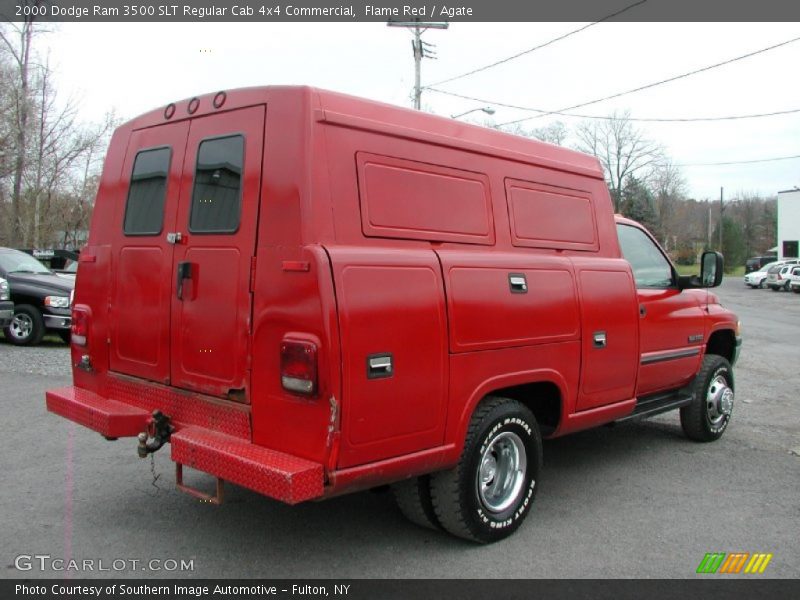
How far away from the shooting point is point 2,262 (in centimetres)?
1281

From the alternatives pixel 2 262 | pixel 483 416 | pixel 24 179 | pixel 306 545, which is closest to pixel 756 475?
pixel 483 416

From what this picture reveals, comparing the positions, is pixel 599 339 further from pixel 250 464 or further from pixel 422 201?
pixel 250 464

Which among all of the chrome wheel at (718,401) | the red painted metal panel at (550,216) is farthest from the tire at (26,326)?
the chrome wheel at (718,401)

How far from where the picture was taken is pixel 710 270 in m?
6.29

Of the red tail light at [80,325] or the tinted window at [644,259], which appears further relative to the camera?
the tinted window at [644,259]

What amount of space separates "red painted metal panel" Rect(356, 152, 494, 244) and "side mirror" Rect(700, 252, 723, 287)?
278cm

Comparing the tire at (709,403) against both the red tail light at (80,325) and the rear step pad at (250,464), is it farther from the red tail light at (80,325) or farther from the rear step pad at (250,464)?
the red tail light at (80,325)

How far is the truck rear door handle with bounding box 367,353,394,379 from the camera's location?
11.4 ft

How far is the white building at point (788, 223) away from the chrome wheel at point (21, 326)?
64.7 meters

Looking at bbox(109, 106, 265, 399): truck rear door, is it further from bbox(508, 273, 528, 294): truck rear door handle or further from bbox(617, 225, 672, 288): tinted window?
bbox(617, 225, 672, 288): tinted window

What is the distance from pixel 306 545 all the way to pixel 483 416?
53.1 inches

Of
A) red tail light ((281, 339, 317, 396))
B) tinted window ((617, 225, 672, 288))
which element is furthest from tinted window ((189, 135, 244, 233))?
tinted window ((617, 225, 672, 288))

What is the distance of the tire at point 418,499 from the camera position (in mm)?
4129

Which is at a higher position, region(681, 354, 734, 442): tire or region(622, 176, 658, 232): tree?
region(622, 176, 658, 232): tree
